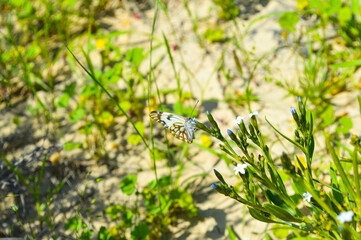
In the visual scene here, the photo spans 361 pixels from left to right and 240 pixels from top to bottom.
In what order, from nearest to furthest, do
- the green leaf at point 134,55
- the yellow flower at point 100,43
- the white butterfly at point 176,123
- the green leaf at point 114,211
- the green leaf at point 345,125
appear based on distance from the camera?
the white butterfly at point 176,123
the green leaf at point 114,211
the green leaf at point 345,125
the green leaf at point 134,55
the yellow flower at point 100,43

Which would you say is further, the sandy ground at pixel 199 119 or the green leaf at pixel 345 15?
the green leaf at pixel 345 15

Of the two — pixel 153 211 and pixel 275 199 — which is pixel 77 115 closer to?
pixel 153 211

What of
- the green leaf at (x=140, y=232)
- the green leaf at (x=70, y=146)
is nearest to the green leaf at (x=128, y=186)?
the green leaf at (x=140, y=232)

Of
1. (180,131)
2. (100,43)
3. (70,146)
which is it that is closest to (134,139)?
(70,146)

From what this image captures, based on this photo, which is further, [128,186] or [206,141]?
[206,141]

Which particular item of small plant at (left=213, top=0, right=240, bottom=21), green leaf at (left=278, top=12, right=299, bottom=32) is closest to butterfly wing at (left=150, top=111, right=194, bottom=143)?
green leaf at (left=278, top=12, right=299, bottom=32)

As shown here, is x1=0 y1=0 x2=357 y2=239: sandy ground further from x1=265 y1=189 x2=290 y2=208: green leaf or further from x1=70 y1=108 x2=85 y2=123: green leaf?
x1=265 y1=189 x2=290 y2=208: green leaf

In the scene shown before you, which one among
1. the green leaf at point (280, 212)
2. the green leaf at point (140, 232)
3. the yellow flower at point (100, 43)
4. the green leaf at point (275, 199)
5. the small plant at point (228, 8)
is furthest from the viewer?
the yellow flower at point (100, 43)

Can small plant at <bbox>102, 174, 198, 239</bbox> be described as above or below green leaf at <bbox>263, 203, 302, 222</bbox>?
below

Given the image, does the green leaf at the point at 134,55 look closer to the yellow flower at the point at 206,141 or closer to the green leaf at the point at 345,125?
the yellow flower at the point at 206,141

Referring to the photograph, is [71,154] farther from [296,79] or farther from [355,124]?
[355,124]
